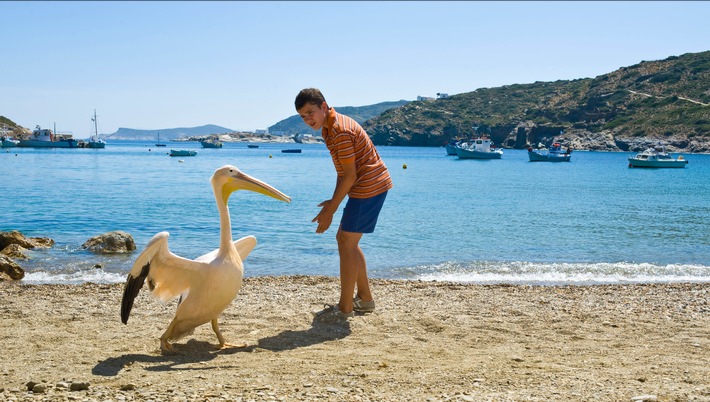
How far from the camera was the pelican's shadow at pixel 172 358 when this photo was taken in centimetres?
497

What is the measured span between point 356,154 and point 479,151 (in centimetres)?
8809

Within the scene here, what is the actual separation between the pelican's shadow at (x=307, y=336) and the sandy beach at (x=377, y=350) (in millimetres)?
18

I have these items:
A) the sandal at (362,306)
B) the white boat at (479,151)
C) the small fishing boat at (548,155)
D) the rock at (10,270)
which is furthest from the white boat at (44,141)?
the sandal at (362,306)

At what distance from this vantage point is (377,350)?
559 centimetres

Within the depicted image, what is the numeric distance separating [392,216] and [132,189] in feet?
62.9

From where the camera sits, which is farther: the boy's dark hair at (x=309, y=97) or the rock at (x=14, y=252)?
the rock at (x=14, y=252)

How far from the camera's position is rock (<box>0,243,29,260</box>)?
1364 cm

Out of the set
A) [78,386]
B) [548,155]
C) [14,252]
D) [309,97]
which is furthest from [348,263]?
[548,155]

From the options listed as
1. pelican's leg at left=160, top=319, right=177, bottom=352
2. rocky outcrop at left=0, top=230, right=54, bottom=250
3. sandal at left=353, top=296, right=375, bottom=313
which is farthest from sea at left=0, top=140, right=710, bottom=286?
pelican's leg at left=160, top=319, right=177, bottom=352

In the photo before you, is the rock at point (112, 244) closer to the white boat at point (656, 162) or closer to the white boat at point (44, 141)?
the white boat at point (656, 162)

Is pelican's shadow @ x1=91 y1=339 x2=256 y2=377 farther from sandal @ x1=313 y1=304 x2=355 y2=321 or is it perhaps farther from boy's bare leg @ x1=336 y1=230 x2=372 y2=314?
boy's bare leg @ x1=336 y1=230 x2=372 y2=314

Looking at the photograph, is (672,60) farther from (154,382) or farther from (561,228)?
(154,382)

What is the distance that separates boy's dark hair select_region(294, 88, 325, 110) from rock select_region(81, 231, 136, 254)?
998cm

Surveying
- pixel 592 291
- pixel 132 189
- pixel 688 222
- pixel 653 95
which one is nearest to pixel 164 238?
pixel 592 291
